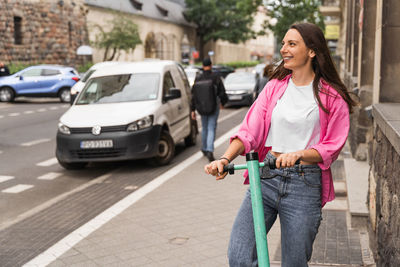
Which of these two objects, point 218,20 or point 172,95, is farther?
point 218,20

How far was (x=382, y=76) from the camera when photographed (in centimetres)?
525

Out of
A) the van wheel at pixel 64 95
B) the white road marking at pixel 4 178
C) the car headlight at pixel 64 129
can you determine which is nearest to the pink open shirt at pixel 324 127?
the car headlight at pixel 64 129

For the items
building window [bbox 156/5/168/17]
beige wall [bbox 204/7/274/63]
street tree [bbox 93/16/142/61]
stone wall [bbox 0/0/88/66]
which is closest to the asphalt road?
stone wall [bbox 0/0/88/66]

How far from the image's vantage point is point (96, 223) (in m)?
6.32

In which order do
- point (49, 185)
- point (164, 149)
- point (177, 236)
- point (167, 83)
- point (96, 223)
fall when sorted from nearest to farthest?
point (177, 236), point (96, 223), point (49, 185), point (164, 149), point (167, 83)

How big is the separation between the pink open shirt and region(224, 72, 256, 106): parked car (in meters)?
18.5

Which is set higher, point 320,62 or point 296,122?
point 320,62

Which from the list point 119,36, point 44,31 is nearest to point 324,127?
point 44,31

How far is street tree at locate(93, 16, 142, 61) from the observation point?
43656 millimetres

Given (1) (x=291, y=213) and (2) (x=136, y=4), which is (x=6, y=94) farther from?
(2) (x=136, y=4)

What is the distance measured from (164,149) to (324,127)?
23.3 ft

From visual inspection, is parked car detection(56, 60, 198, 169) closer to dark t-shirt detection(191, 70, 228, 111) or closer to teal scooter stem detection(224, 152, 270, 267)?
dark t-shirt detection(191, 70, 228, 111)

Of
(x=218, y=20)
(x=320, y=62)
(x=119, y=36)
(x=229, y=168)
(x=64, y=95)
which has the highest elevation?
(x=218, y=20)

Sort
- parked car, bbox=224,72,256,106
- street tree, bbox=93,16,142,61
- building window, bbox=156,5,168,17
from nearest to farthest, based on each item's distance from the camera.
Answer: parked car, bbox=224,72,256,106, street tree, bbox=93,16,142,61, building window, bbox=156,5,168,17
